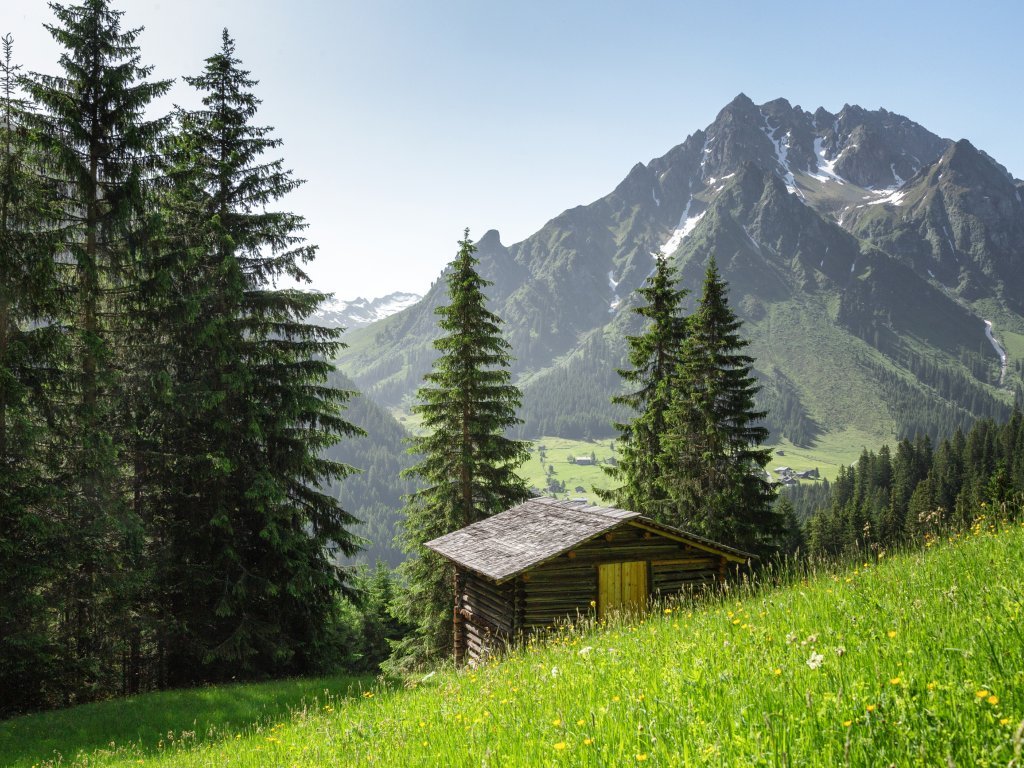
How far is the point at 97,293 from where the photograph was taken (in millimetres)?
17438

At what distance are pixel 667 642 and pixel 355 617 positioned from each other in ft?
178

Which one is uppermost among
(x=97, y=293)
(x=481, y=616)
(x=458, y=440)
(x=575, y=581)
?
(x=97, y=293)

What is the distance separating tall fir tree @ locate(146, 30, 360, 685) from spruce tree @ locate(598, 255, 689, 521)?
1407cm

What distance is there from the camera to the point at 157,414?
736 inches

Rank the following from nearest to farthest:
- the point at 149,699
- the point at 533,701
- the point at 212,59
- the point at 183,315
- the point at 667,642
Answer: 1. the point at 533,701
2. the point at 667,642
3. the point at 149,699
4. the point at 183,315
5. the point at 212,59

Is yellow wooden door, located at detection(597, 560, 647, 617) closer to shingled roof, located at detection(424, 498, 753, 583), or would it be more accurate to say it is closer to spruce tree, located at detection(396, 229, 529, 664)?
shingled roof, located at detection(424, 498, 753, 583)

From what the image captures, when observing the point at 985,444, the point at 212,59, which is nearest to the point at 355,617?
the point at 212,59

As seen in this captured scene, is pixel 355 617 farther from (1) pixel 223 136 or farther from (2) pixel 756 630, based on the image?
(2) pixel 756 630

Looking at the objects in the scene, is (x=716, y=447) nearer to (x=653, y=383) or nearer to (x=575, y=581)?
(x=653, y=383)

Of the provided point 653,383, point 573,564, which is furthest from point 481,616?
point 653,383

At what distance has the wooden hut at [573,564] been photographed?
1853 cm

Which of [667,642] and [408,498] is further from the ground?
[667,642]

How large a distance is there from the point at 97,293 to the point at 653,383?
2225 cm

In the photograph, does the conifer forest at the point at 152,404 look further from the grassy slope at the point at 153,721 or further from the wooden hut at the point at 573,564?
the wooden hut at the point at 573,564
